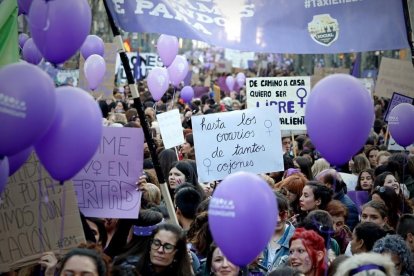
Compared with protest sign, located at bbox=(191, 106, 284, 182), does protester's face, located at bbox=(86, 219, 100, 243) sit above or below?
below

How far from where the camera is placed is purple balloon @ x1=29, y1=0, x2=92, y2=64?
4.99m

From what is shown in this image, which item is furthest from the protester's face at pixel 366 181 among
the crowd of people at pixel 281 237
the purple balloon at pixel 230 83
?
the purple balloon at pixel 230 83

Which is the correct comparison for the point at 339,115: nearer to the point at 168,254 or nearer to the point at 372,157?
the point at 168,254

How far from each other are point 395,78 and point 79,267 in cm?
880

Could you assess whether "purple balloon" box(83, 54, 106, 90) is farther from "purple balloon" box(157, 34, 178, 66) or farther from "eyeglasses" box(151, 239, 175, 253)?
"eyeglasses" box(151, 239, 175, 253)

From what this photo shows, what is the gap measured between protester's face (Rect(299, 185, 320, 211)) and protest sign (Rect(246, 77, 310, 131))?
281 cm

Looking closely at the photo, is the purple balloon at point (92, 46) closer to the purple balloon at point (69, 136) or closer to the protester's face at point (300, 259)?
the protester's face at point (300, 259)

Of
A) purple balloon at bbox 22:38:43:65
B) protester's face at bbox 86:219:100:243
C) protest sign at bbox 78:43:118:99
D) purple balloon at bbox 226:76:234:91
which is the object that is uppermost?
purple balloon at bbox 22:38:43:65

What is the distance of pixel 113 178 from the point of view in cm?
632

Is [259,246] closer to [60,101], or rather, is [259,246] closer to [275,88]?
[60,101]

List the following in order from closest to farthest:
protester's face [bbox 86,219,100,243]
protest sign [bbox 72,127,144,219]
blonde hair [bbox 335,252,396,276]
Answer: blonde hair [bbox 335,252,396,276]
protest sign [bbox 72,127,144,219]
protester's face [bbox 86,219,100,243]

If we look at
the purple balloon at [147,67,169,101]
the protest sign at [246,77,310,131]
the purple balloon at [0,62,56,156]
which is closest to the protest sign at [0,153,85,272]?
the purple balloon at [0,62,56,156]

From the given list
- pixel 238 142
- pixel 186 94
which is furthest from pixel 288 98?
pixel 186 94

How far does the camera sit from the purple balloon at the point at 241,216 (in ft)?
14.0
